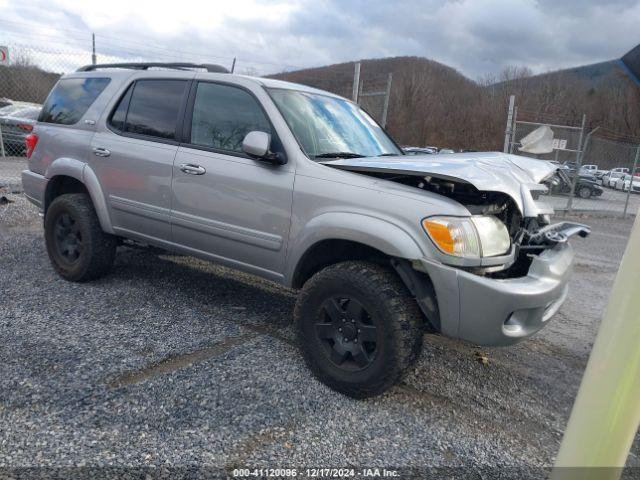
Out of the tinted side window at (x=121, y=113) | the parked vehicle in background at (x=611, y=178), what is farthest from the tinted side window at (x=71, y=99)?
the parked vehicle in background at (x=611, y=178)

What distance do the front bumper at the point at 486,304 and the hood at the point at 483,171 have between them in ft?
1.54

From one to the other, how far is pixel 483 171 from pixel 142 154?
2.55 metres

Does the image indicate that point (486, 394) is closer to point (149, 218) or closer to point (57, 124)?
point (149, 218)

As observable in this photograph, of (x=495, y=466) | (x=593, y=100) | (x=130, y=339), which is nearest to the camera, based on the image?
(x=495, y=466)

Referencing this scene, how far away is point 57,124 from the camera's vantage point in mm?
4645

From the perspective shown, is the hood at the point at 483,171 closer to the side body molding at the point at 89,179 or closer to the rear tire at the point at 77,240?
the side body molding at the point at 89,179

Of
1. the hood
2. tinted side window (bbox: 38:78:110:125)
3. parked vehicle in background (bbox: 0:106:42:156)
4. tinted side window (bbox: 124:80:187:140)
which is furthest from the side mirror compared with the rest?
parked vehicle in background (bbox: 0:106:42:156)


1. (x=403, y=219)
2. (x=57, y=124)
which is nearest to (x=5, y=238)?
(x=57, y=124)

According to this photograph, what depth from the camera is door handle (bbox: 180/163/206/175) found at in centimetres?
362

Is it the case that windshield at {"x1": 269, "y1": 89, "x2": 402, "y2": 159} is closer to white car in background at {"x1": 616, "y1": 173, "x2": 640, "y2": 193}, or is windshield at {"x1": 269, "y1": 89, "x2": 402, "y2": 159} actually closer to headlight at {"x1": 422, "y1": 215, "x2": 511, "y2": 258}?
headlight at {"x1": 422, "y1": 215, "x2": 511, "y2": 258}

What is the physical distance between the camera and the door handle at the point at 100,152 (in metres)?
4.18

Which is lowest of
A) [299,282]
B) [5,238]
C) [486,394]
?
[5,238]

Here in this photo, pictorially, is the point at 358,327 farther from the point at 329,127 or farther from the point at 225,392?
the point at 329,127

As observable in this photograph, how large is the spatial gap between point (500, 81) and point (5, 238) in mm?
55323
